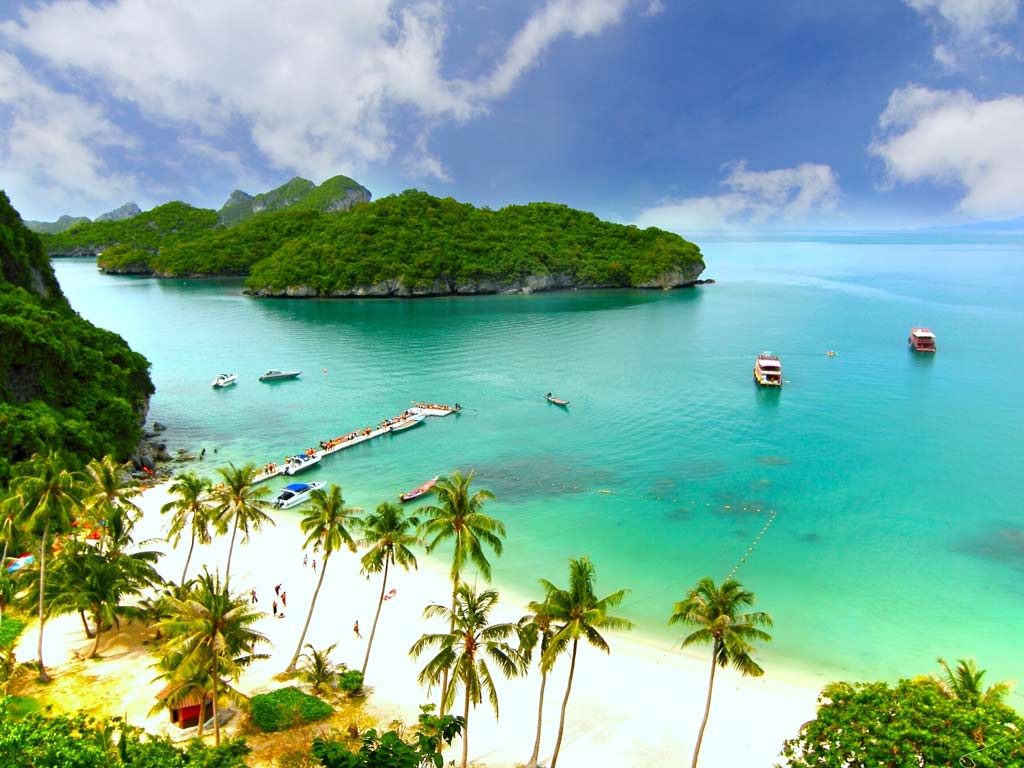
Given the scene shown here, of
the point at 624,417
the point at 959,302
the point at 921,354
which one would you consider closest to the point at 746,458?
the point at 624,417

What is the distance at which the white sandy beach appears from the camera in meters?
27.7

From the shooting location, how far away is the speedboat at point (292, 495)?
5462cm

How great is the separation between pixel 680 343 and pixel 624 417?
50.0m

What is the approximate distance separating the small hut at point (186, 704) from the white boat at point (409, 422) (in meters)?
48.6

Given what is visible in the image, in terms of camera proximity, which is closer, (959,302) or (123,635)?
(123,635)

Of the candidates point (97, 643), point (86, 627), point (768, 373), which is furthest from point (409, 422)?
point (768, 373)

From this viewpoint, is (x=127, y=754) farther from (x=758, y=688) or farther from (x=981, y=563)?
(x=981, y=563)

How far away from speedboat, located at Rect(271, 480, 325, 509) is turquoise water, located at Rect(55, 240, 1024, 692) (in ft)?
14.7

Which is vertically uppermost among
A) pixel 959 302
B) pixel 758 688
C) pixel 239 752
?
pixel 959 302

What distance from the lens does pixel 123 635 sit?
33250 mm

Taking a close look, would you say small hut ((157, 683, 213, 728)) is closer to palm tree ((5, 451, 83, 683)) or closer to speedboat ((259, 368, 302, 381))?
palm tree ((5, 451, 83, 683))

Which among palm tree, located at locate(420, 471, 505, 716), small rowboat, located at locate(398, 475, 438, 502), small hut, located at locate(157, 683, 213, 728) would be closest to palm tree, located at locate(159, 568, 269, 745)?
small hut, located at locate(157, 683, 213, 728)

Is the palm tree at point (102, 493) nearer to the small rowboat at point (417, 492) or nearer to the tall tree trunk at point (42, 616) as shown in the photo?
the tall tree trunk at point (42, 616)

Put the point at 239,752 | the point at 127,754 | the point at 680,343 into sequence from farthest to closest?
the point at 680,343 → the point at 239,752 → the point at 127,754
